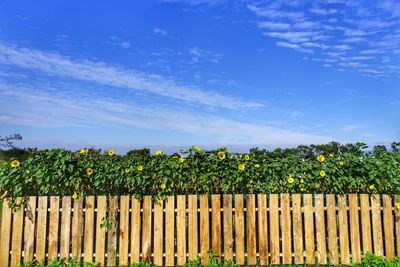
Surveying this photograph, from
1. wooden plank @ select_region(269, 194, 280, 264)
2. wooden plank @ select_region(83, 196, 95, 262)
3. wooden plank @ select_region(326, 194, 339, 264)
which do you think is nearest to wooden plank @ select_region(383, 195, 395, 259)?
wooden plank @ select_region(326, 194, 339, 264)

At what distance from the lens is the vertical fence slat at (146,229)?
4964 mm

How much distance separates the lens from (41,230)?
16.4ft

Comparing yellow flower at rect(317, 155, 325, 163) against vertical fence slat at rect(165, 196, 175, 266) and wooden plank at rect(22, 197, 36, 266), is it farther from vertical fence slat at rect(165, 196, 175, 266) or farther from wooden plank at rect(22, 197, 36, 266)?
wooden plank at rect(22, 197, 36, 266)

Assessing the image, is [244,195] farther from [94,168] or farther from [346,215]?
[94,168]

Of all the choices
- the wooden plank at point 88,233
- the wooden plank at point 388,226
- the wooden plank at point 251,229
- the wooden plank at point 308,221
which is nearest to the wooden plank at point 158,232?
the wooden plank at point 88,233

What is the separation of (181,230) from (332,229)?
2.24m

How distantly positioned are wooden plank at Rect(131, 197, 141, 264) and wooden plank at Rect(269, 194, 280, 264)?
1957 mm

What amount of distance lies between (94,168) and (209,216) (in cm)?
188

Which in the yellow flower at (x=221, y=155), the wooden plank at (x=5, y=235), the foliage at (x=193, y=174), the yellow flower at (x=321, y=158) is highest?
the yellow flower at (x=221, y=155)

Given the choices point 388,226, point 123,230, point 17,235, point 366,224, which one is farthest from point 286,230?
point 17,235

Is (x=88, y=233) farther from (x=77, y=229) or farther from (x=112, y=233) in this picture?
(x=112, y=233)

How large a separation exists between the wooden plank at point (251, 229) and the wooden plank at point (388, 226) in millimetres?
1974

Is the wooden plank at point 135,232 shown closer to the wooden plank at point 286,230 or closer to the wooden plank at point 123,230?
the wooden plank at point 123,230

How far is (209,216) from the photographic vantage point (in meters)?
5.06
